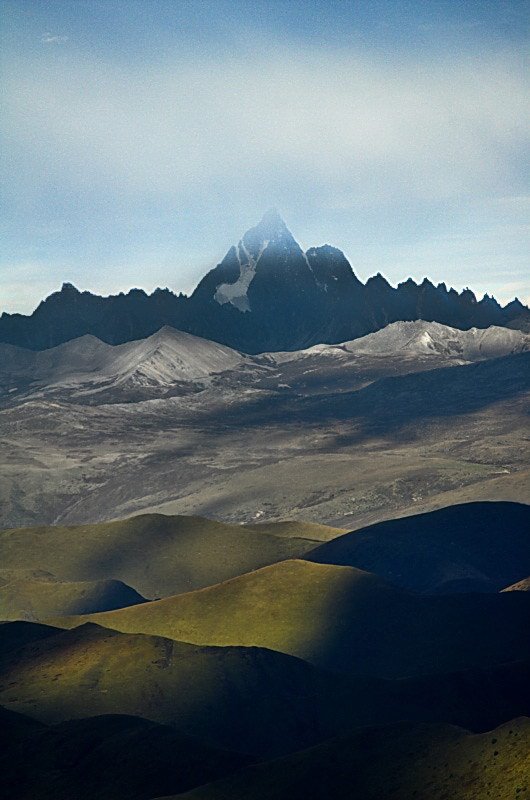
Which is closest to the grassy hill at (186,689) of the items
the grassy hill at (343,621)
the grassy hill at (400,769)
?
the grassy hill at (343,621)

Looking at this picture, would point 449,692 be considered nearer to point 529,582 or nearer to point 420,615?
point 420,615

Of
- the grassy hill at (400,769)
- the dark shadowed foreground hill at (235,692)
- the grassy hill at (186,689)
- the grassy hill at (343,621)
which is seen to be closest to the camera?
the grassy hill at (400,769)

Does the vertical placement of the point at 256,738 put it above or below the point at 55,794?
below

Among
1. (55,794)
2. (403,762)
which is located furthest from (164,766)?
(403,762)

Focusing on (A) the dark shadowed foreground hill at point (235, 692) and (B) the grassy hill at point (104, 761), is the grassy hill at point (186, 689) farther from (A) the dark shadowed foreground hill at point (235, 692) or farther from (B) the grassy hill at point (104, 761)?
(B) the grassy hill at point (104, 761)

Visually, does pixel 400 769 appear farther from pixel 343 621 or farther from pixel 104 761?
pixel 343 621

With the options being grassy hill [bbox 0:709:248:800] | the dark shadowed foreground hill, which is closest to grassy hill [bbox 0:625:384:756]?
the dark shadowed foreground hill
